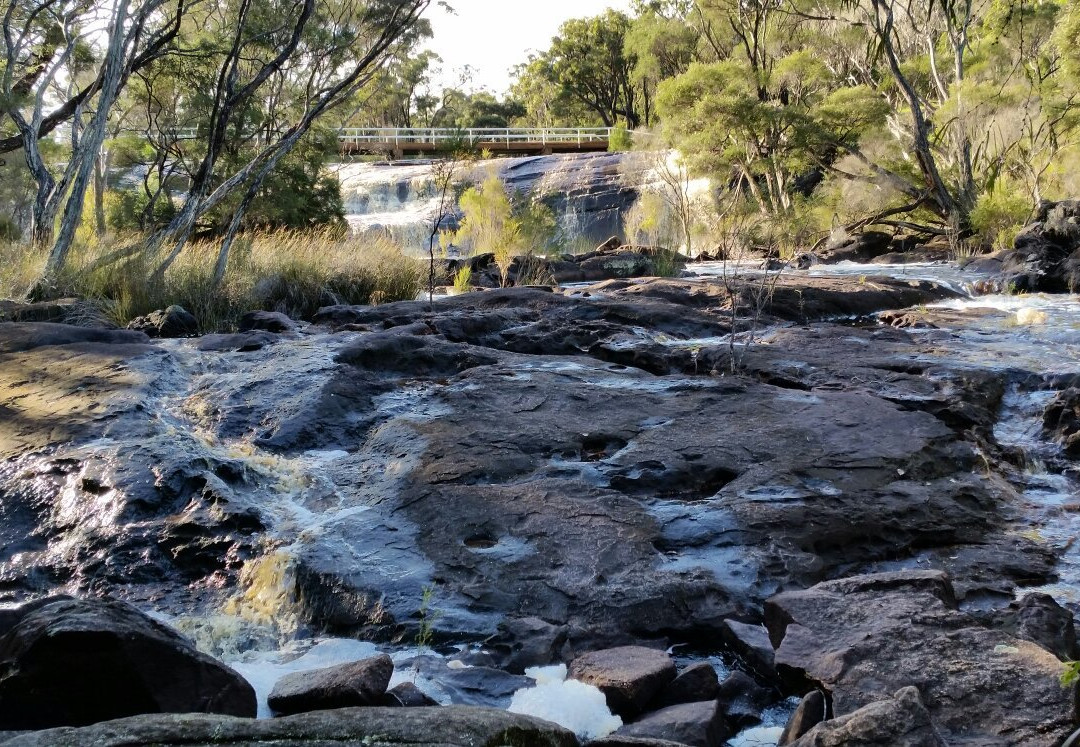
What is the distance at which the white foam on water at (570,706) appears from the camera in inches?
90.8

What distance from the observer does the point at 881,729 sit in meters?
1.88

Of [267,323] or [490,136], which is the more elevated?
[490,136]

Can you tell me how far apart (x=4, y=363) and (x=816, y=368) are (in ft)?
16.0

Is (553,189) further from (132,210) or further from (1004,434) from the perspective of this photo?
(1004,434)

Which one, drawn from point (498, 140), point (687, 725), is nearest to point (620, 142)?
point (498, 140)

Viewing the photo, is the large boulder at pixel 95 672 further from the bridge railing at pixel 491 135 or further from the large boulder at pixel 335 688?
the bridge railing at pixel 491 135

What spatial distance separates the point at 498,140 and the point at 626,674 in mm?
34480

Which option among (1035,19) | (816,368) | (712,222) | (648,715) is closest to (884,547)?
(648,715)

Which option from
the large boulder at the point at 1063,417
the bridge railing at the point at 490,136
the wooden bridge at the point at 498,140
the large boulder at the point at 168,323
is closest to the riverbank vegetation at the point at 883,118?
the large boulder at the point at 168,323

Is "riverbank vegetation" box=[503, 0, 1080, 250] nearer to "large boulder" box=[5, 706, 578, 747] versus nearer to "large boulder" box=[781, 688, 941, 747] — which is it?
"large boulder" box=[781, 688, 941, 747]

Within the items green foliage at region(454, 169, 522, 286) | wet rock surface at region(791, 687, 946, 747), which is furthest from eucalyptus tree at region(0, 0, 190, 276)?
wet rock surface at region(791, 687, 946, 747)

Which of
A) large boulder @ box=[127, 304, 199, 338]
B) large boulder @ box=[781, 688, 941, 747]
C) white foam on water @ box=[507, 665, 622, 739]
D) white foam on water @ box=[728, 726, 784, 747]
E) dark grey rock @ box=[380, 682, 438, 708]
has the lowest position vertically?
white foam on water @ box=[728, 726, 784, 747]

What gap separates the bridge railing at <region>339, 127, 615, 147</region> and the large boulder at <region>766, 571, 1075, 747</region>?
1271 inches

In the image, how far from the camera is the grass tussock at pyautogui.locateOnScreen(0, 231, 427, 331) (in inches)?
321
